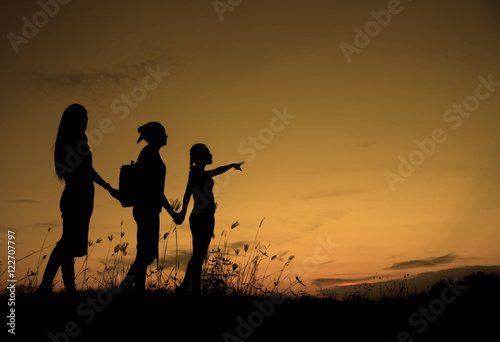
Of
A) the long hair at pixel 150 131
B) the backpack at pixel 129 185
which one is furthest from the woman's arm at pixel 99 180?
the long hair at pixel 150 131

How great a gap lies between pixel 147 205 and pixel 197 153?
136cm

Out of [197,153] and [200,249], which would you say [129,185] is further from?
[200,249]

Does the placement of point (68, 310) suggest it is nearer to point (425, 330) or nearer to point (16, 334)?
point (16, 334)

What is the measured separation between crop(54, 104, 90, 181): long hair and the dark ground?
1665mm

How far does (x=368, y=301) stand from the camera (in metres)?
7.55

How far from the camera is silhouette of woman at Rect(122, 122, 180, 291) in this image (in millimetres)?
5723

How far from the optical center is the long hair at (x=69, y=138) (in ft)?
17.9

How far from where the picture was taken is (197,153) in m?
6.76

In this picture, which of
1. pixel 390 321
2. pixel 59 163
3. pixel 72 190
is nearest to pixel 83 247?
pixel 72 190

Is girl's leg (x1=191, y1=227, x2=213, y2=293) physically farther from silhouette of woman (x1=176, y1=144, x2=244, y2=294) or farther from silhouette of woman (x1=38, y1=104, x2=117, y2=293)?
silhouette of woman (x1=38, y1=104, x2=117, y2=293)

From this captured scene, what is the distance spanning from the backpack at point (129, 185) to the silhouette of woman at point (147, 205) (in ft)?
0.17

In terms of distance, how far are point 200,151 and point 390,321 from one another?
11.8 ft
